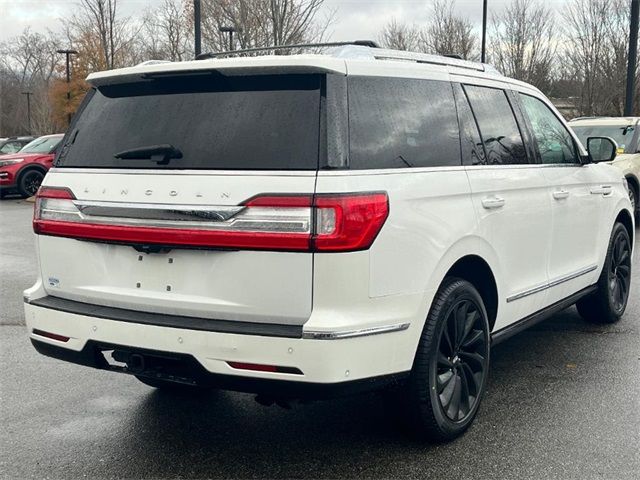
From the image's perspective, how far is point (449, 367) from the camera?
3709 millimetres

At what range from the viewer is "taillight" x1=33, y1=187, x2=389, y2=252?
295 centimetres

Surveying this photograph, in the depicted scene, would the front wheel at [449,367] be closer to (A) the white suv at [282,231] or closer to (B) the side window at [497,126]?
(A) the white suv at [282,231]

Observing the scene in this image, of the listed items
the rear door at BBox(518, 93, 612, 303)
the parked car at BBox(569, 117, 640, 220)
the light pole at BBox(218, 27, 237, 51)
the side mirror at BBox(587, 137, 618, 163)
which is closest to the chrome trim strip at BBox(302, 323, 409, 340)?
the rear door at BBox(518, 93, 612, 303)

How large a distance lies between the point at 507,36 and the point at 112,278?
32.2m

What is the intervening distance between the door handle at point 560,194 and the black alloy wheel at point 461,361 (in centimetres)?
128

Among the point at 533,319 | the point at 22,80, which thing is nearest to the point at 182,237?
the point at 533,319

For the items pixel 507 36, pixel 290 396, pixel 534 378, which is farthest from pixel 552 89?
pixel 290 396

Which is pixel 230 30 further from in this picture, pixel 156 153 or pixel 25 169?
pixel 156 153

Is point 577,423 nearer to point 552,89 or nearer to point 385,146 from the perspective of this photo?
point 385,146

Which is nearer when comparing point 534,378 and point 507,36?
point 534,378

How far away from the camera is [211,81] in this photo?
3.31 meters

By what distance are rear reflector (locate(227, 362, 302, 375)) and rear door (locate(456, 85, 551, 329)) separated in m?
1.37

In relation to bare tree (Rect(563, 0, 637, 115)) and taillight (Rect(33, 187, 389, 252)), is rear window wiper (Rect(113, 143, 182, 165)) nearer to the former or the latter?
taillight (Rect(33, 187, 389, 252))

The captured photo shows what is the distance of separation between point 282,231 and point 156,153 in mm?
767
